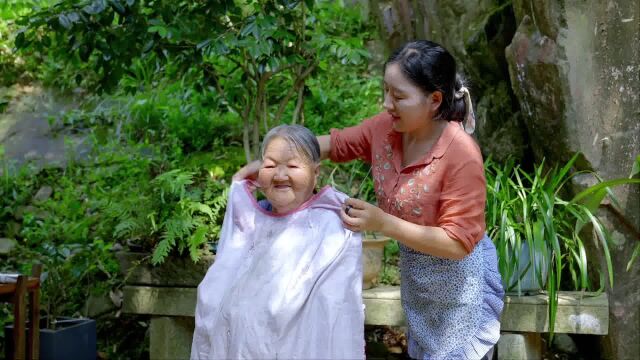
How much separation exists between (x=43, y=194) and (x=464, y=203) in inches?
145

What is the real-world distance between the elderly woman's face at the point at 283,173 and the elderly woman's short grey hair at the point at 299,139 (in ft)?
0.04

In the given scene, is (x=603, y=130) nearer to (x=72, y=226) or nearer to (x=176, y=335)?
(x=176, y=335)

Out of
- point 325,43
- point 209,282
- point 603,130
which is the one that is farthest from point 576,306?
point 209,282

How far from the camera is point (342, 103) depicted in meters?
4.81

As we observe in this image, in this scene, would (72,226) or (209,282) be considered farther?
(72,226)

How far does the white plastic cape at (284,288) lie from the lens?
2059 millimetres

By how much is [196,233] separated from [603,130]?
1.92 meters

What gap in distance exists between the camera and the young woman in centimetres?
213

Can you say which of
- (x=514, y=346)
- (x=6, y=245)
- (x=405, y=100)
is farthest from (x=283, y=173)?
(x=6, y=245)

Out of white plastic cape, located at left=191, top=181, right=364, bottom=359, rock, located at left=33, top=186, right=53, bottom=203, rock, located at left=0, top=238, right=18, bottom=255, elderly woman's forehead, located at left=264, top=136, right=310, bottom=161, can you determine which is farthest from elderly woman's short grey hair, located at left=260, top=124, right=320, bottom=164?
rock, located at left=33, top=186, right=53, bottom=203

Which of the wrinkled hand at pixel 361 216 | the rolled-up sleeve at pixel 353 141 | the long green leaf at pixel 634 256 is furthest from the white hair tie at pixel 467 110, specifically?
the long green leaf at pixel 634 256

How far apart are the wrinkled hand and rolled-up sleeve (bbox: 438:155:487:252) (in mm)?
179

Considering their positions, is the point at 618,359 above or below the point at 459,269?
below

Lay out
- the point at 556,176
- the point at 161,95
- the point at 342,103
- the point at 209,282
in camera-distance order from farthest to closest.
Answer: the point at 161,95, the point at 342,103, the point at 556,176, the point at 209,282
